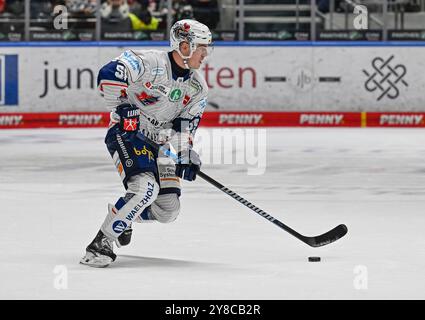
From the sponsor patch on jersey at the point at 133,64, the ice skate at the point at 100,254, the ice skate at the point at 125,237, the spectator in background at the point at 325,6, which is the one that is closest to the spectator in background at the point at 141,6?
the spectator in background at the point at 325,6

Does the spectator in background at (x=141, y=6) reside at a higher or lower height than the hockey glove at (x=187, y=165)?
higher

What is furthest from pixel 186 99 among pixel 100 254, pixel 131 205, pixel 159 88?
pixel 100 254

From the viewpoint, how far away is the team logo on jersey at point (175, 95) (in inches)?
288

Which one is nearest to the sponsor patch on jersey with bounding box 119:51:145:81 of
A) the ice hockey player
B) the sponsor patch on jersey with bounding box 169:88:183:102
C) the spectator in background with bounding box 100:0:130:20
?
the ice hockey player

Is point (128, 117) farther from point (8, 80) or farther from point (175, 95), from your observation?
point (8, 80)

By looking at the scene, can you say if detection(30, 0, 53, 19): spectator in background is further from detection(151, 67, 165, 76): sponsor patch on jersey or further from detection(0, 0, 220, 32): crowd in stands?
detection(151, 67, 165, 76): sponsor patch on jersey

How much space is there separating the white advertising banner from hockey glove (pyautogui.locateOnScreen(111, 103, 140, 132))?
33.9 ft

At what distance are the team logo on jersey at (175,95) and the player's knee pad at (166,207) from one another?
1.83ft

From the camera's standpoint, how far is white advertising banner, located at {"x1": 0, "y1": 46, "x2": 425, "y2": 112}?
1734cm

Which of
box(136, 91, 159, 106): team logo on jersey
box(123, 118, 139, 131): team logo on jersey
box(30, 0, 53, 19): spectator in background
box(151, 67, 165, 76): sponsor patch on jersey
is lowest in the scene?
box(123, 118, 139, 131): team logo on jersey

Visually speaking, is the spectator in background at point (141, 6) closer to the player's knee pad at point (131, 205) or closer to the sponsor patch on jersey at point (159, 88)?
the sponsor patch on jersey at point (159, 88)

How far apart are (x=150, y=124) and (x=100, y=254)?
88 cm

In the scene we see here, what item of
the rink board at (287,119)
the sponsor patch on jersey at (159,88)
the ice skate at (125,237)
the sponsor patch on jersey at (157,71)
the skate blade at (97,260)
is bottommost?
the skate blade at (97,260)

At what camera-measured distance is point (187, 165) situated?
285 inches
